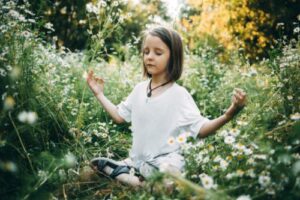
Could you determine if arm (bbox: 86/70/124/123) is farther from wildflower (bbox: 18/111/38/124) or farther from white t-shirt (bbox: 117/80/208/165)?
wildflower (bbox: 18/111/38/124)

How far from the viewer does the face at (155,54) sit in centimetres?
243

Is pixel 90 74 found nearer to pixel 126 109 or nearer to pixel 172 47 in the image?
pixel 126 109

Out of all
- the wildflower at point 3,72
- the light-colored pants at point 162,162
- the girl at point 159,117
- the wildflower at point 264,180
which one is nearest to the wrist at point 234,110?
the girl at point 159,117

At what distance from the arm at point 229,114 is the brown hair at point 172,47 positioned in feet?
1.66

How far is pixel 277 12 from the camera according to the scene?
7586 millimetres

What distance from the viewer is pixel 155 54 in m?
2.44

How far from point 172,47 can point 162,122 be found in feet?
1.77

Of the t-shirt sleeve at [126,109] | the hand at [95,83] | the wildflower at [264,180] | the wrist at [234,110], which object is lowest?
the wildflower at [264,180]

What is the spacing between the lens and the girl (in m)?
2.30

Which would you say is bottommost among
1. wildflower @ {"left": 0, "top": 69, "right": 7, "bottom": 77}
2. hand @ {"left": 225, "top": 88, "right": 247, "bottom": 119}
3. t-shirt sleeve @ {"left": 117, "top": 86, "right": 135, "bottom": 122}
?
hand @ {"left": 225, "top": 88, "right": 247, "bottom": 119}

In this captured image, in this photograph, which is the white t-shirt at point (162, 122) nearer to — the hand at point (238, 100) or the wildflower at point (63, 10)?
the hand at point (238, 100)

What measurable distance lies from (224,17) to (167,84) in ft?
17.8

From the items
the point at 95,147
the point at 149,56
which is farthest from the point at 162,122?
the point at 95,147

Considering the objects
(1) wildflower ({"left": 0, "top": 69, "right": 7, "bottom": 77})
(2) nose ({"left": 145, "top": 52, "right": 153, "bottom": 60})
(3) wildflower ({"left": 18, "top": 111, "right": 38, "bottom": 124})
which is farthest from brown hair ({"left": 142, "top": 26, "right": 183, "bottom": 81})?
(3) wildflower ({"left": 18, "top": 111, "right": 38, "bottom": 124})
